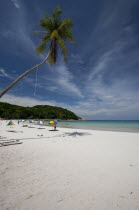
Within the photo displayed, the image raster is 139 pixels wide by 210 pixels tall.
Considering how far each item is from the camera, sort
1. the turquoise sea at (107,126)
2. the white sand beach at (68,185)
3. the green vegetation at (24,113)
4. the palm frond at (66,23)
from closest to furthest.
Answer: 1. the white sand beach at (68,185)
2. the palm frond at (66,23)
3. the turquoise sea at (107,126)
4. the green vegetation at (24,113)

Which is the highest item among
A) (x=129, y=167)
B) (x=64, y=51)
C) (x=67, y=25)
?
(x=67, y=25)

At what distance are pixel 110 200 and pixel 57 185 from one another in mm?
1374

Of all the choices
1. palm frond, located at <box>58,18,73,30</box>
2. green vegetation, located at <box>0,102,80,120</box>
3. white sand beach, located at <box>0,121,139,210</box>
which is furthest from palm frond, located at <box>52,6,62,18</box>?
green vegetation, located at <box>0,102,80,120</box>

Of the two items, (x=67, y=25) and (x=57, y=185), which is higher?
(x=67, y=25)

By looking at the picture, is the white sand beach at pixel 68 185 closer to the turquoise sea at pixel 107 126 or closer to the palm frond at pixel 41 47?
the palm frond at pixel 41 47

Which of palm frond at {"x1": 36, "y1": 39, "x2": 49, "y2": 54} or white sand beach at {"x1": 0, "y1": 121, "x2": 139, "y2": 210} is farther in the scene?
palm frond at {"x1": 36, "y1": 39, "x2": 49, "y2": 54}

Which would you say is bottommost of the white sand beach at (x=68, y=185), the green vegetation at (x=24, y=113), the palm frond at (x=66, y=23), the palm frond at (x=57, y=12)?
the white sand beach at (x=68, y=185)

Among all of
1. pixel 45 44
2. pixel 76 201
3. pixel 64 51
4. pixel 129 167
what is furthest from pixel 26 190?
pixel 45 44

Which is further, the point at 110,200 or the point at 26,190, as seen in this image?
the point at 26,190

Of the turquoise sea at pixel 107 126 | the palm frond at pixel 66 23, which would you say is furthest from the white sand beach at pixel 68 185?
the turquoise sea at pixel 107 126

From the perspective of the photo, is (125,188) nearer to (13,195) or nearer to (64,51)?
(13,195)

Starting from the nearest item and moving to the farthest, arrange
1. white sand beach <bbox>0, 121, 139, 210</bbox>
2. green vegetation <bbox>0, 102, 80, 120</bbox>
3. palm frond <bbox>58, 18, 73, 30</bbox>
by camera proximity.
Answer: white sand beach <bbox>0, 121, 139, 210</bbox> → palm frond <bbox>58, 18, 73, 30</bbox> → green vegetation <bbox>0, 102, 80, 120</bbox>

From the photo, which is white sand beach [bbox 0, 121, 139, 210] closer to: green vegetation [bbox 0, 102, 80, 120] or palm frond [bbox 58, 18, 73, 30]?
palm frond [bbox 58, 18, 73, 30]

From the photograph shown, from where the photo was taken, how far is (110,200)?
219 cm
